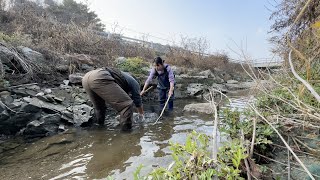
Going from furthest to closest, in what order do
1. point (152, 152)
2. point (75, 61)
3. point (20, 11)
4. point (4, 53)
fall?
1. point (20, 11)
2. point (75, 61)
3. point (4, 53)
4. point (152, 152)

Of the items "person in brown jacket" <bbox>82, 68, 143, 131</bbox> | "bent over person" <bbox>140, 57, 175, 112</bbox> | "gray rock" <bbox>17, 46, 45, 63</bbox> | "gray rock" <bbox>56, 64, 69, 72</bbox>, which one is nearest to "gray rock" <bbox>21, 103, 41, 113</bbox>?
"person in brown jacket" <bbox>82, 68, 143, 131</bbox>

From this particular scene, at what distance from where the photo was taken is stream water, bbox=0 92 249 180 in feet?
11.0

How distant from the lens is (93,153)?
4.10 metres

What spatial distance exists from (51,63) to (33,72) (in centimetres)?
119

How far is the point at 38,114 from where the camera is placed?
18.5 ft

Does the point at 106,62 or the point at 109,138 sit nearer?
the point at 109,138

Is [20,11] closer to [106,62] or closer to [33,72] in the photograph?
[106,62]

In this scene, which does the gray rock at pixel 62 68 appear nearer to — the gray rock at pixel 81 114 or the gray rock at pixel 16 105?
the gray rock at pixel 81 114

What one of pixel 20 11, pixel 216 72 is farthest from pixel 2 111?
pixel 216 72

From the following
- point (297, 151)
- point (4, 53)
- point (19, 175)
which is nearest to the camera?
point (297, 151)

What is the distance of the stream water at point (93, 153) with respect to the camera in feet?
11.0

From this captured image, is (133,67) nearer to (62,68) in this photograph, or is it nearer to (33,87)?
(62,68)

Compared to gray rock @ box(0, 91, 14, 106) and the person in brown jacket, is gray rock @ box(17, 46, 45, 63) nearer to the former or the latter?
gray rock @ box(0, 91, 14, 106)

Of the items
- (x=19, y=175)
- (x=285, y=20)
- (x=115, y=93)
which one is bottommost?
(x=19, y=175)
